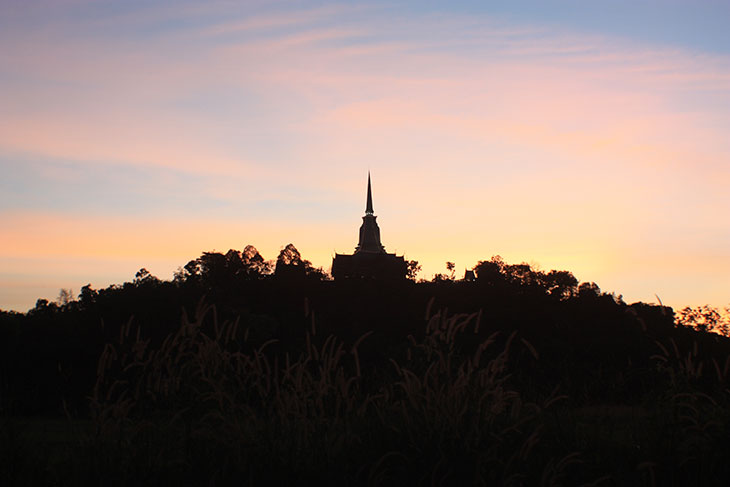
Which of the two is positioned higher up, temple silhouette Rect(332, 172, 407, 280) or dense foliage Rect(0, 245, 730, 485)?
temple silhouette Rect(332, 172, 407, 280)

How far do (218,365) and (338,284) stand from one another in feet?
145

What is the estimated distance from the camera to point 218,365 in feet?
26.6

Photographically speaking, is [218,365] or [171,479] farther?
[218,365]

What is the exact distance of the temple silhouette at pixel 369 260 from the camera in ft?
327

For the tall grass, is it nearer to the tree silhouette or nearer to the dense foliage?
the dense foliage

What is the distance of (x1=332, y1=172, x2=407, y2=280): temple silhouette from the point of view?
9969cm

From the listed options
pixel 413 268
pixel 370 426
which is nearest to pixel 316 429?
pixel 370 426

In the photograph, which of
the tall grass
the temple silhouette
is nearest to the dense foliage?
the tall grass

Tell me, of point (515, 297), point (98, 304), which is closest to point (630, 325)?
point (515, 297)

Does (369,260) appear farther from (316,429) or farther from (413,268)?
(316,429)

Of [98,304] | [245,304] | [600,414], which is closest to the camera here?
[600,414]

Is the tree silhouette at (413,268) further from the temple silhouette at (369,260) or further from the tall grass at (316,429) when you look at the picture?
the tall grass at (316,429)

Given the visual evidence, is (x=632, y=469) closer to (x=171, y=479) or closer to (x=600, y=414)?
(x=600, y=414)

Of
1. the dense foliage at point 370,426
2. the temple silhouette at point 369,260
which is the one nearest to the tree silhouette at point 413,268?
the temple silhouette at point 369,260
